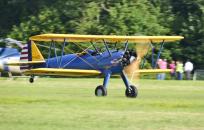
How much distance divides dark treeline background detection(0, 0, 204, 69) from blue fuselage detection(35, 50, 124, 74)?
22286mm

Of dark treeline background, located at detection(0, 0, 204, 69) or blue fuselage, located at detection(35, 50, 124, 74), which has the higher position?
A: blue fuselage, located at detection(35, 50, 124, 74)

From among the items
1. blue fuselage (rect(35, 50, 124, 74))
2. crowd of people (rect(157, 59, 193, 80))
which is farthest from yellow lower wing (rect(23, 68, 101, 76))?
crowd of people (rect(157, 59, 193, 80))

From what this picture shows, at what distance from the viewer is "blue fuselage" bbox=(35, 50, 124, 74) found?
77.3 ft

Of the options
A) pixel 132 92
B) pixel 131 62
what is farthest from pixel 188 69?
pixel 132 92

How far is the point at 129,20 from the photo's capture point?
48375 mm

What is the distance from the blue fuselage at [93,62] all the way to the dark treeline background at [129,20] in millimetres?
22286

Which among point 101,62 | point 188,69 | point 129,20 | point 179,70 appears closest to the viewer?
point 101,62

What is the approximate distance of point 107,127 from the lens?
1270 centimetres

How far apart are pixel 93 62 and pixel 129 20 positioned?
24.5 meters

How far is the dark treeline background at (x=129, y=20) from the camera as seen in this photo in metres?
48.0

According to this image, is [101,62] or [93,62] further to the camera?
[93,62]

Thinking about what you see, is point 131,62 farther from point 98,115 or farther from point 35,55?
point 98,115

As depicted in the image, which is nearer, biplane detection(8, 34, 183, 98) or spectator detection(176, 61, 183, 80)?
biplane detection(8, 34, 183, 98)

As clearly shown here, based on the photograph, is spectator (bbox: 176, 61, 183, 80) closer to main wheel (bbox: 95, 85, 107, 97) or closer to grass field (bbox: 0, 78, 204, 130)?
main wheel (bbox: 95, 85, 107, 97)
